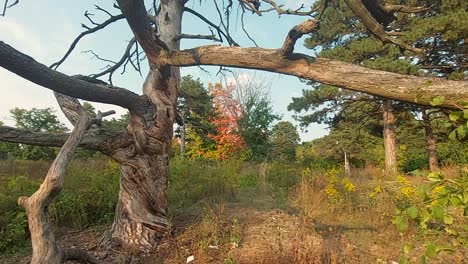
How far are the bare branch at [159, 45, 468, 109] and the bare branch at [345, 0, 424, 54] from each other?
0.65m

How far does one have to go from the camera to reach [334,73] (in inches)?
99.7

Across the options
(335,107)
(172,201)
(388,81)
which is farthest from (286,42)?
(335,107)

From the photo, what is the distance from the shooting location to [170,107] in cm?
417

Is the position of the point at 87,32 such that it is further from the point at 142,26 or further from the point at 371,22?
the point at 371,22

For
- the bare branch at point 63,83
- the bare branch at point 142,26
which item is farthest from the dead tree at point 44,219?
the bare branch at point 142,26

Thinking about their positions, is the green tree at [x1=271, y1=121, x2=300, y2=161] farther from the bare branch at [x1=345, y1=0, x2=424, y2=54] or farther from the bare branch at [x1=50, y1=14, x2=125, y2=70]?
the bare branch at [x1=345, y1=0, x2=424, y2=54]

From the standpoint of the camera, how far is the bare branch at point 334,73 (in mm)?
1929

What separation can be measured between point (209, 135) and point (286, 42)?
81.7ft

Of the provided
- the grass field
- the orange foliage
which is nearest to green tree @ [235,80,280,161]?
the orange foliage

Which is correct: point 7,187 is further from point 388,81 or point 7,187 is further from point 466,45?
point 466,45

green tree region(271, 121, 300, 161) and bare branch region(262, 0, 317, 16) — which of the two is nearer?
bare branch region(262, 0, 317, 16)

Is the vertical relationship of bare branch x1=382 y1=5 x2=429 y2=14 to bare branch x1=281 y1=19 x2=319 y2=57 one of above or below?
above

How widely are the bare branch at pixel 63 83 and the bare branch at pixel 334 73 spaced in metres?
0.71

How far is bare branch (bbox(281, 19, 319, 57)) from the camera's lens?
243 centimetres
